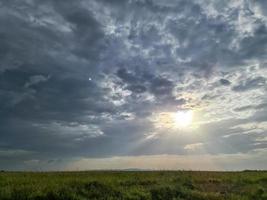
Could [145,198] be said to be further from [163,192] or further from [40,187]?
[40,187]

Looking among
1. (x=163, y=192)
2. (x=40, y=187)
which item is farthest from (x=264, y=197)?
(x=40, y=187)

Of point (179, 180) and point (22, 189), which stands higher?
point (179, 180)

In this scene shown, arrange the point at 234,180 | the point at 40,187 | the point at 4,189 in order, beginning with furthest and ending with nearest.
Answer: the point at 234,180, the point at 40,187, the point at 4,189

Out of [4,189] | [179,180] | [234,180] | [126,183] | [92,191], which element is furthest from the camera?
[234,180]

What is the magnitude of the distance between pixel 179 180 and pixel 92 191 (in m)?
14.3

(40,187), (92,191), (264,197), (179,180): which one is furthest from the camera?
(179,180)

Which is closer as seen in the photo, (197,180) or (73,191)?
(73,191)

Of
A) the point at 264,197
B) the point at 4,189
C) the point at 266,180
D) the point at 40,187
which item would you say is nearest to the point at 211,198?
the point at 264,197

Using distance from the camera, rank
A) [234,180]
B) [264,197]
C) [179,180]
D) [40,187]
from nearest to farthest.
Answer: [40,187] < [264,197] < [179,180] < [234,180]

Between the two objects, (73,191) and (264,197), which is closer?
(73,191)

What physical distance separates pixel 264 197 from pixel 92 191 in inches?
557

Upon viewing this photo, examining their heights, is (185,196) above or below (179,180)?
below

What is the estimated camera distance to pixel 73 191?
2456cm

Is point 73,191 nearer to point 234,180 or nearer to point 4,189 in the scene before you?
point 4,189
